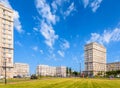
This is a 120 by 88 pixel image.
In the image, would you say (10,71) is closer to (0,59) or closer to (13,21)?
(0,59)

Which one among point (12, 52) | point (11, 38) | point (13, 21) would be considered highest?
point (13, 21)

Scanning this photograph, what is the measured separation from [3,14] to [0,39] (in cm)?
1667

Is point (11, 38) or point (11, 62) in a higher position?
point (11, 38)

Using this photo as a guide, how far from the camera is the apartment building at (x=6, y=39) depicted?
405 ft

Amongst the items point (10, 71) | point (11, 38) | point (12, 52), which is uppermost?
point (11, 38)

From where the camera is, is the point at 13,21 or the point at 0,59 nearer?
the point at 0,59

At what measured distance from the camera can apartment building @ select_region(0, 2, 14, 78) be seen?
12350 centimetres

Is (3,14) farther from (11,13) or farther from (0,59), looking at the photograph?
(0,59)

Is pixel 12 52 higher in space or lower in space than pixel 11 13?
lower

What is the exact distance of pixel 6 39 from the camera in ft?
415

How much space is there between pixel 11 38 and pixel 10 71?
67.5ft

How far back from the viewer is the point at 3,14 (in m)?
128

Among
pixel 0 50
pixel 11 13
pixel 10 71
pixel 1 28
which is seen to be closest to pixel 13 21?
pixel 11 13

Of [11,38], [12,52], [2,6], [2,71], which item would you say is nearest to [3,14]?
[2,6]
